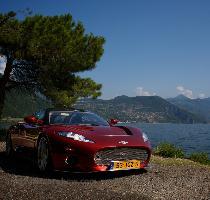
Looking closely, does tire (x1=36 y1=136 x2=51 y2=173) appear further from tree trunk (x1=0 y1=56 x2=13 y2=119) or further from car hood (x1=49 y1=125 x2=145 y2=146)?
tree trunk (x1=0 y1=56 x2=13 y2=119)

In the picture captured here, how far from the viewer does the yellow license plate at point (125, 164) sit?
8316mm

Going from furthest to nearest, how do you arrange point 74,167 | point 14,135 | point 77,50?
point 77,50 < point 14,135 < point 74,167

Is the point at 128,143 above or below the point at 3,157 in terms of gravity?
above

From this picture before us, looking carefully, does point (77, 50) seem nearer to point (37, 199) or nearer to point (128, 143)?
point (128, 143)

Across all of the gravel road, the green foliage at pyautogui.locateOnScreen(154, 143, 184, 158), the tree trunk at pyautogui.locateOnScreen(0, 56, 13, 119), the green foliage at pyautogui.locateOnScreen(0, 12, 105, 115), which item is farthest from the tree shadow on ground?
the tree trunk at pyautogui.locateOnScreen(0, 56, 13, 119)

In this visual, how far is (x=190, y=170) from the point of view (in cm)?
1017

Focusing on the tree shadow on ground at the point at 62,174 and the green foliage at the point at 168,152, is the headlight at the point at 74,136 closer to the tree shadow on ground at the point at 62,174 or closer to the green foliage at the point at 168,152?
the tree shadow on ground at the point at 62,174

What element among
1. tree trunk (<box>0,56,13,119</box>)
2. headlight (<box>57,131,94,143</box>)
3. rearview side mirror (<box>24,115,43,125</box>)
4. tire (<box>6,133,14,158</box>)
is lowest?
tire (<box>6,133,14,158</box>)

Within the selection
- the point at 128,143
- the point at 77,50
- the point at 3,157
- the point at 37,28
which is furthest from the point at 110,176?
the point at 77,50

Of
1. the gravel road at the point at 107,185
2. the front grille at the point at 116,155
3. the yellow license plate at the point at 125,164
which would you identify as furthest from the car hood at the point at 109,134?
the gravel road at the point at 107,185

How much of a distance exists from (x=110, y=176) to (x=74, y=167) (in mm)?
876

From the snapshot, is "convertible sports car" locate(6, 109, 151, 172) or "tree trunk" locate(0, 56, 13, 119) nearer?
"convertible sports car" locate(6, 109, 151, 172)

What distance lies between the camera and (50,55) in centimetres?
2312

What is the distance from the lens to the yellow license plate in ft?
27.3
